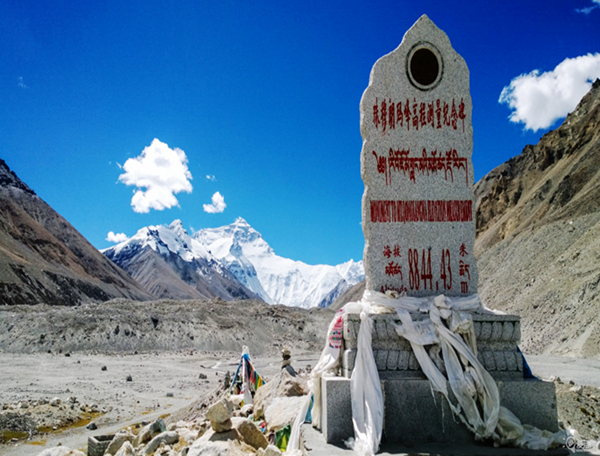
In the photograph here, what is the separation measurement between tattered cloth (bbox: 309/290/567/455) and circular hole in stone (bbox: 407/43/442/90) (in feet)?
10.5

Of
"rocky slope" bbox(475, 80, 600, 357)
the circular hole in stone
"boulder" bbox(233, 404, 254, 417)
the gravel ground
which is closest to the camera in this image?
the circular hole in stone

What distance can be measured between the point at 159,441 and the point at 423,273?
16.4 ft

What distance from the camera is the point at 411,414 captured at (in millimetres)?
5746

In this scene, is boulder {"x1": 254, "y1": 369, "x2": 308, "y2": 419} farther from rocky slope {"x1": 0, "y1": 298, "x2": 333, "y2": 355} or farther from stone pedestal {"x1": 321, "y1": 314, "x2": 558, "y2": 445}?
rocky slope {"x1": 0, "y1": 298, "x2": 333, "y2": 355}

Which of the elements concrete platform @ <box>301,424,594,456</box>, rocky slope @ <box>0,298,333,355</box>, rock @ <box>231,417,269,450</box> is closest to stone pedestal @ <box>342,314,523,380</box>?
concrete platform @ <box>301,424,594,456</box>

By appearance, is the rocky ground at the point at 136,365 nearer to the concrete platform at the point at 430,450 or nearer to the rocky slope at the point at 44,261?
the concrete platform at the point at 430,450

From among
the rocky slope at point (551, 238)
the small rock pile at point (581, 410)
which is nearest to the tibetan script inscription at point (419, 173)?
the small rock pile at point (581, 410)

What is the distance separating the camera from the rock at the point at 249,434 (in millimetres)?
A: 6289

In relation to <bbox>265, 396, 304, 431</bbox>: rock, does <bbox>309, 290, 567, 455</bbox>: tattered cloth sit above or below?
above

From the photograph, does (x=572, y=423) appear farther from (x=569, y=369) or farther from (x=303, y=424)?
(x=569, y=369)

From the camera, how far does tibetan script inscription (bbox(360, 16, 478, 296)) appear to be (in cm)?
664

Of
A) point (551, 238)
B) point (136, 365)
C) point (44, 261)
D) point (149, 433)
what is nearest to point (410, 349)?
point (149, 433)

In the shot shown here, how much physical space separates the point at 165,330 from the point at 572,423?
39620 mm

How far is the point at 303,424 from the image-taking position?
625cm
